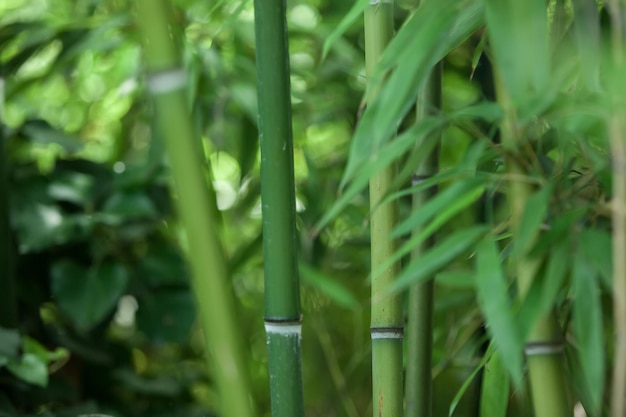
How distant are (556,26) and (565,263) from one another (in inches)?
7.7

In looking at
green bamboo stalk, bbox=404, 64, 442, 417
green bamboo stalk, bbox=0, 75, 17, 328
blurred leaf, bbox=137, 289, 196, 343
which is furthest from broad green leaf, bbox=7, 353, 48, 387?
green bamboo stalk, bbox=404, 64, 442, 417

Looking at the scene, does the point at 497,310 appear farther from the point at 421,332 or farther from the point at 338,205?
the point at 421,332

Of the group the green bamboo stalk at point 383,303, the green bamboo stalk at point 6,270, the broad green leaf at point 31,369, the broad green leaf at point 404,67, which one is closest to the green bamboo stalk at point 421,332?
the green bamboo stalk at point 383,303

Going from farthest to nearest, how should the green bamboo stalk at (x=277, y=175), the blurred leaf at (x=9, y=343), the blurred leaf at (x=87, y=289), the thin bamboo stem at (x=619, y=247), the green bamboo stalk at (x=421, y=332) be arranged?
the blurred leaf at (x=87, y=289)
the blurred leaf at (x=9, y=343)
the green bamboo stalk at (x=421, y=332)
the green bamboo stalk at (x=277, y=175)
the thin bamboo stem at (x=619, y=247)

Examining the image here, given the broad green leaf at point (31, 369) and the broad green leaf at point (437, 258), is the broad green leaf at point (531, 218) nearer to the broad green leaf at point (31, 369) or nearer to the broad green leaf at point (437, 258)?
the broad green leaf at point (437, 258)

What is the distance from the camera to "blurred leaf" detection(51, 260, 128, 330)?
3.66ft

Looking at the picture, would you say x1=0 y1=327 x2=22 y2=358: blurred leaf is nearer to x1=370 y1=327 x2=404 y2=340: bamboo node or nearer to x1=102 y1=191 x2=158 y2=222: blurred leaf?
x1=102 y1=191 x2=158 y2=222: blurred leaf

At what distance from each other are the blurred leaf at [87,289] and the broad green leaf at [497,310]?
77 centimetres

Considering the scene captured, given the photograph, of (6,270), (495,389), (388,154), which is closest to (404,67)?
(388,154)

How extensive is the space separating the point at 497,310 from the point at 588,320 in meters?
0.05

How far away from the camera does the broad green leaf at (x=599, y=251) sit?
417 mm

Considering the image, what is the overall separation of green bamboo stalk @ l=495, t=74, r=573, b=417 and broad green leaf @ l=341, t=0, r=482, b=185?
53 mm

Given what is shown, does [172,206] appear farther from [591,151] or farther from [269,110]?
[591,151]

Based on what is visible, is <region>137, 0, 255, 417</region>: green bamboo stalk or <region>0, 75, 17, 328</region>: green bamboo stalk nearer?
<region>137, 0, 255, 417</region>: green bamboo stalk
